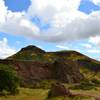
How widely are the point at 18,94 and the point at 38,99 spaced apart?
9.94 meters

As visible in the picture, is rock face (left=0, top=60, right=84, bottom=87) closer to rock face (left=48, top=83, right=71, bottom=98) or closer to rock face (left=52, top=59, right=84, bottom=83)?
rock face (left=52, top=59, right=84, bottom=83)

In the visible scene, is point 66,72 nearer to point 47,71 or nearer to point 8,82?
point 47,71

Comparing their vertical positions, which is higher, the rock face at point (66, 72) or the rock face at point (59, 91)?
the rock face at point (66, 72)

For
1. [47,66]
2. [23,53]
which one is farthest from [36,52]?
[47,66]

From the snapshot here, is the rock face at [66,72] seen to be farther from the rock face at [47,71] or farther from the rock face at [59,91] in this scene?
the rock face at [59,91]

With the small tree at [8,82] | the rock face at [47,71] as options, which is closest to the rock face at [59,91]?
the small tree at [8,82]

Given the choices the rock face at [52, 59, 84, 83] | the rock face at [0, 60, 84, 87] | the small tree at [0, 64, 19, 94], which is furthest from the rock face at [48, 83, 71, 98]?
the rock face at [52, 59, 84, 83]

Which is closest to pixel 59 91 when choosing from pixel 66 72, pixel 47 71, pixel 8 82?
pixel 8 82

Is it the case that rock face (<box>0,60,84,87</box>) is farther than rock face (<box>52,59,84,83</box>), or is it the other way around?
rock face (<box>52,59,84,83</box>)

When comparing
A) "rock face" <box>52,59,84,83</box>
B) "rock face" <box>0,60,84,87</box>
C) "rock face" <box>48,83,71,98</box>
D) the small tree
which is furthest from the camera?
"rock face" <box>52,59,84,83</box>

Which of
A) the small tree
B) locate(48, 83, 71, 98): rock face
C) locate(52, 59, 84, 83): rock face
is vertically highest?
locate(52, 59, 84, 83): rock face

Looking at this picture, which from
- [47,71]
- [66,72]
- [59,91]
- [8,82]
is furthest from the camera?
[47,71]

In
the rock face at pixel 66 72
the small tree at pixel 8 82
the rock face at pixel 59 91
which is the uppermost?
the rock face at pixel 66 72

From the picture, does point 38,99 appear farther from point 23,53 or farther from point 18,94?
point 23,53
